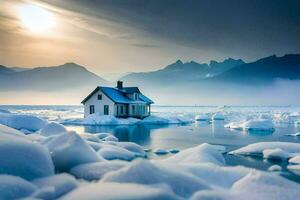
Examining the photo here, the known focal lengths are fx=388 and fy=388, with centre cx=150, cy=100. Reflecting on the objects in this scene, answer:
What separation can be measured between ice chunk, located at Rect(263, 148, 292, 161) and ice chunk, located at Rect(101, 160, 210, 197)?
10.6 m

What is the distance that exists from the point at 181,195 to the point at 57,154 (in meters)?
4.75

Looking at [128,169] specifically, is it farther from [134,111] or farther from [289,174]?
[134,111]

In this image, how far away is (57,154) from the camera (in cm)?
1199

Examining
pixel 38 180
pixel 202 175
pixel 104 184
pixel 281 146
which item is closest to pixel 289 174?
pixel 202 175

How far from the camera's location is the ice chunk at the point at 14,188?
852cm

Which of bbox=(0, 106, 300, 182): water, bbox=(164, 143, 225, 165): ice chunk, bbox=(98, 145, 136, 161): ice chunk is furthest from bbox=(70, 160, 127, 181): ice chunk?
bbox=(0, 106, 300, 182): water

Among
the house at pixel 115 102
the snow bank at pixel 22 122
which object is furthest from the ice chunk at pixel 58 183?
the house at pixel 115 102

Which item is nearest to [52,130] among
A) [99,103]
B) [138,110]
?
[99,103]

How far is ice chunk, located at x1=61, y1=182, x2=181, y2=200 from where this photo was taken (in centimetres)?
834

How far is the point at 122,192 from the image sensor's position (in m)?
8.47

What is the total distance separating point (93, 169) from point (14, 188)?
2701 mm

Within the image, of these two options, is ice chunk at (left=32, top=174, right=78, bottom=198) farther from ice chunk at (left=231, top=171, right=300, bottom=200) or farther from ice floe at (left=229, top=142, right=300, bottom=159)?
ice floe at (left=229, top=142, right=300, bottom=159)

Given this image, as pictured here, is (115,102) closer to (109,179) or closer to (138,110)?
(138,110)

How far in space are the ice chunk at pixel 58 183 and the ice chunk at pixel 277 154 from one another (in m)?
12.3
